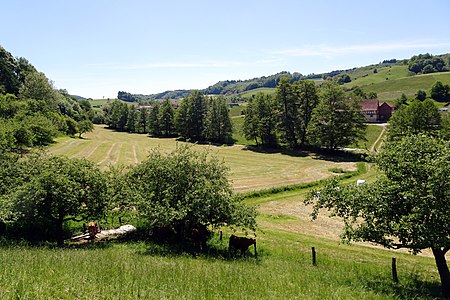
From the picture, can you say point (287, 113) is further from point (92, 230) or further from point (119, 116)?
point (119, 116)

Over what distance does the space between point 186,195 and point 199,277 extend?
7.86 meters

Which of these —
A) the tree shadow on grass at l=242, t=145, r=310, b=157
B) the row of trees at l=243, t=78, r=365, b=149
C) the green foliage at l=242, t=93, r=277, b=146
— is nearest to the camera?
the row of trees at l=243, t=78, r=365, b=149

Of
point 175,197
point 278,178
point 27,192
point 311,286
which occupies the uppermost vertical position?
point 27,192

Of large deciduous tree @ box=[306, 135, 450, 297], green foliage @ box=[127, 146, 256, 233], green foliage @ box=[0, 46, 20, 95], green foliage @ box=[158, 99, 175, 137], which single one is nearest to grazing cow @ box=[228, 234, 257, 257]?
green foliage @ box=[127, 146, 256, 233]

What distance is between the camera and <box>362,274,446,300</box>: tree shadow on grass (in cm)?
1325

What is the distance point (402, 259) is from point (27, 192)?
2266 centimetres

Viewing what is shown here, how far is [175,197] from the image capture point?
1992 cm

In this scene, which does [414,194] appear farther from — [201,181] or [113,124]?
[113,124]

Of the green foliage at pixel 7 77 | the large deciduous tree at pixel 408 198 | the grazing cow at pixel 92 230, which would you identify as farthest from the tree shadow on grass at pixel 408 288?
the green foliage at pixel 7 77

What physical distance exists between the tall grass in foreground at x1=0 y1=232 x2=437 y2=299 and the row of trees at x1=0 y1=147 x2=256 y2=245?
87.3 inches

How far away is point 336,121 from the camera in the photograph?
70250mm

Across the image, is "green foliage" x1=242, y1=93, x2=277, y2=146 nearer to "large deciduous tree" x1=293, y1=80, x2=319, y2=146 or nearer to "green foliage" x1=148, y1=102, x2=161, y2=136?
"large deciduous tree" x1=293, y1=80, x2=319, y2=146

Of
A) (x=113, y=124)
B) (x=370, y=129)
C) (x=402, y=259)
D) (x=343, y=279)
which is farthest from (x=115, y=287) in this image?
(x=113, y=124)

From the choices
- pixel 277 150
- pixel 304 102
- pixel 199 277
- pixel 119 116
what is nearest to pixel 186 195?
pixel 199 277
